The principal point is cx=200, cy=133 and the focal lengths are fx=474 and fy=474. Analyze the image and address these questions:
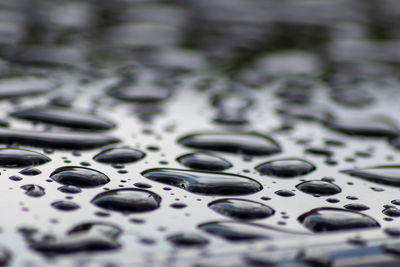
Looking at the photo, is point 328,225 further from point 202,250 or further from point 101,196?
point 101,196

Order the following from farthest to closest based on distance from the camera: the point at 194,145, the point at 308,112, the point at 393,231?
1. the point at 308,112
2. the point at 194,145
3. the point at 393,231

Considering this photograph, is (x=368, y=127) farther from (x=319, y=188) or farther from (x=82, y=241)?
(x=82, y=241)

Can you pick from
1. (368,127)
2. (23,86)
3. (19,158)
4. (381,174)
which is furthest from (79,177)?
(368,127)

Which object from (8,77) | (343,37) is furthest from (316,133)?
(343,37)

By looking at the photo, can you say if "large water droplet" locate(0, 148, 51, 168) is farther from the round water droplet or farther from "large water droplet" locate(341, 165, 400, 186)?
"large water droplet" locate(341, 165, 400, 186)

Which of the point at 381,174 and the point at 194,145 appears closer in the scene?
the point at 381,174

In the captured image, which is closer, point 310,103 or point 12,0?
point 310,103

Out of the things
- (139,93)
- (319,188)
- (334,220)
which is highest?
(139,93)

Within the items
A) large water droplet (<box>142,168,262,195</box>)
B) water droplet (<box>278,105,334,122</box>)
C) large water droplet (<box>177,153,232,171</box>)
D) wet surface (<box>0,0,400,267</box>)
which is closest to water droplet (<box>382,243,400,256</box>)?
wet surface (<box>0,0,400,267</box>)
